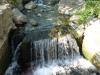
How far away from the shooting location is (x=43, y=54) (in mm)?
8133

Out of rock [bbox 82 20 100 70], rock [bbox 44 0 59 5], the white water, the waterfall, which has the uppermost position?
rock [bbox 44 0 59 5]

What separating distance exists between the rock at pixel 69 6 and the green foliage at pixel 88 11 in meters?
0.54

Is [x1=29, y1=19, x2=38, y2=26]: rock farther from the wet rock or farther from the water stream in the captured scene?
the wet rock

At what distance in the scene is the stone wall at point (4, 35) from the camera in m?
7.09

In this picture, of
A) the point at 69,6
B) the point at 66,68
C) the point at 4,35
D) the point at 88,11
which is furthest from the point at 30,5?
the point at 66,68

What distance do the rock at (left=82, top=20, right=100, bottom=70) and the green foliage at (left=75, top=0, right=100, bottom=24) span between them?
616mm

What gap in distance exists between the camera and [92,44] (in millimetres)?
7473

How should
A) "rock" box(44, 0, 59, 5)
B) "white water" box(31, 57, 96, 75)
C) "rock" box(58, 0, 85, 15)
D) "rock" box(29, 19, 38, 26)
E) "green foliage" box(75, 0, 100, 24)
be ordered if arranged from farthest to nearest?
"rock" box(44, 0, 59, 5), "rock" box(58, 0, 85, 15), "rock" box(29, 19, 38, 26), "green foliage" box(75, 0, 100, 24), "white water" box(31, 57, 96, 75)

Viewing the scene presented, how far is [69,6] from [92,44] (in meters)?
3.56

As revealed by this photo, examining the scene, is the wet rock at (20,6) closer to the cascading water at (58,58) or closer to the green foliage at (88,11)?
the green foliage at (88,11)

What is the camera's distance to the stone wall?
7094 millimetres

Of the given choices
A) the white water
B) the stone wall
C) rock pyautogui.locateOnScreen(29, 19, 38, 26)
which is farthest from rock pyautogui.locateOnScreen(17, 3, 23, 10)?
the white water

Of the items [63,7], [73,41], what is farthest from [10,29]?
[63,7]

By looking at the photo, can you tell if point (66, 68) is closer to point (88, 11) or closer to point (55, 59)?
point (55, 59)
